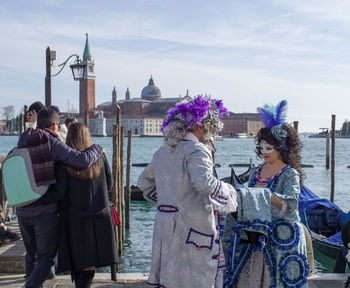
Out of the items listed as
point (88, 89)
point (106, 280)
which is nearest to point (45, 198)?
point (106, 280)

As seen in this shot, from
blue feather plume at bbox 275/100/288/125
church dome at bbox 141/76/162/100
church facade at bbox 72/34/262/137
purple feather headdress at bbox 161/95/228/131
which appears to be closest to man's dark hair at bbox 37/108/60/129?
purple feather headdress at bbox 161/95/228/131

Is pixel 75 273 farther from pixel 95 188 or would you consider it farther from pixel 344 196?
pixel 344 196

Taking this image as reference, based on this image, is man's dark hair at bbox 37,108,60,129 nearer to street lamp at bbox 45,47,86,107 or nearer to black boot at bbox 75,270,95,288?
black boot at bbox 75,270,95,288

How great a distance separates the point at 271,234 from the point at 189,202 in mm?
498

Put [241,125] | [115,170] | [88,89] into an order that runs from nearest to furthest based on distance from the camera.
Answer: [115,170] → [88,89] → [241,125]

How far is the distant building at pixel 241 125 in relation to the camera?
103 m

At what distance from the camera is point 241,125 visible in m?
104

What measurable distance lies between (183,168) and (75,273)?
1.01 meters

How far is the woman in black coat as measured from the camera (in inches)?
99.8

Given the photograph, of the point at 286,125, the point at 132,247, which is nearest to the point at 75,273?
the point at 286,125

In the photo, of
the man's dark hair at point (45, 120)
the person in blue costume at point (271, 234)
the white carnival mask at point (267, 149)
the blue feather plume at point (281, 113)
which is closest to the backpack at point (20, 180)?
the man's dark hair at point (45, 120)

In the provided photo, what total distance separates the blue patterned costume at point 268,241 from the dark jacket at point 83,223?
0.71 m

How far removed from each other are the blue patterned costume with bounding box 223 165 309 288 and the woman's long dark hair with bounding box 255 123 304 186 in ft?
0.24

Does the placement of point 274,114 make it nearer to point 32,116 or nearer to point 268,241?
point 268,241
